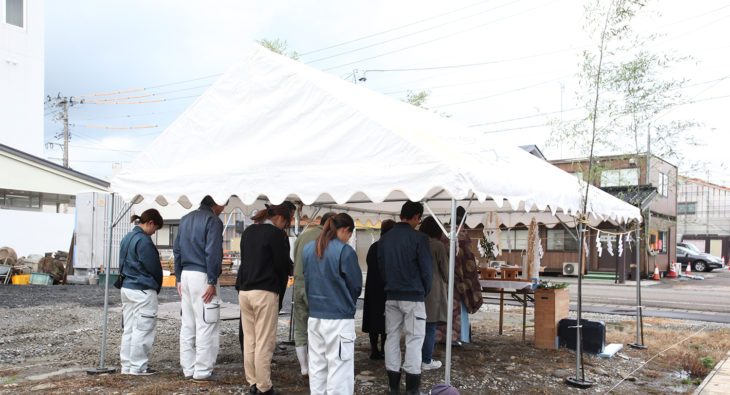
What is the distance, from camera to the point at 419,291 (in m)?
4.78

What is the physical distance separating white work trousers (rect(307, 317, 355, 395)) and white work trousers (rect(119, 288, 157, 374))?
2046mm

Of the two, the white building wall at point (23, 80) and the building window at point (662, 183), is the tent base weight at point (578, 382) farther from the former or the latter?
the white building wall at point (23, 80)

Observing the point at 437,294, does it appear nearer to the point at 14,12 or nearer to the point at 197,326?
the point at 197,326

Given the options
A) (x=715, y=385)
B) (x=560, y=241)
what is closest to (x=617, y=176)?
(x=715, y=385)

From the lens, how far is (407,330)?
4801 mm

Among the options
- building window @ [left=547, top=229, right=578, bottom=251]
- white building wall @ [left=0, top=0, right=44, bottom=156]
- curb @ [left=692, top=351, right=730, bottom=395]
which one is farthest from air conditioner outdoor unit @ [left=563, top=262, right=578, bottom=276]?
white building wall @ [left=0, top=0, right=44, bottom=156]

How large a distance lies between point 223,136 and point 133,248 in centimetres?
144

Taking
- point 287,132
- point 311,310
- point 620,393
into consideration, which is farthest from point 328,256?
point 620,393

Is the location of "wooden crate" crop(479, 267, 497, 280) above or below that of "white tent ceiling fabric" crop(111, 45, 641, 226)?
below

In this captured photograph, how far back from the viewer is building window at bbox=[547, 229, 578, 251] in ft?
82.4

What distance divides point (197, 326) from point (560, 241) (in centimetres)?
2284

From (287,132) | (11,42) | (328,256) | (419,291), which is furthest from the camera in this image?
(11,42)

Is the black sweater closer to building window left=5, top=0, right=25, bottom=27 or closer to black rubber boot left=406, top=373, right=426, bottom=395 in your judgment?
black rubber boot left=406, top=373, right=426, bottom=395

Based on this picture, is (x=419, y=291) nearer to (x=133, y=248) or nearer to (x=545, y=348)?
(x=133, y=248)
